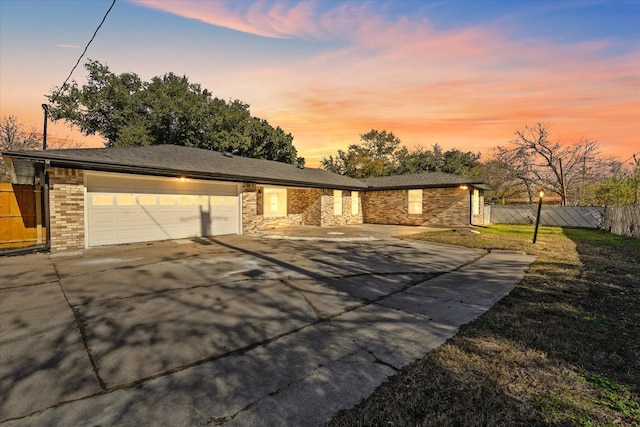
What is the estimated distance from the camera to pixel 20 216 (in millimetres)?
9688

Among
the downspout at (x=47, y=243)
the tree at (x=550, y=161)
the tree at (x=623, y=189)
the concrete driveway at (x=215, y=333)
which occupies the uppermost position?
the tree at (x=550, y=161)

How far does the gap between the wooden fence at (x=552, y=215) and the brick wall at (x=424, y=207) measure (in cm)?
787

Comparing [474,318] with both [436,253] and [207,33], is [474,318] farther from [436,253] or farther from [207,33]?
[207,33]

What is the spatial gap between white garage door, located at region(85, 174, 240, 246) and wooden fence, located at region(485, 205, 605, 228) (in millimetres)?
21966

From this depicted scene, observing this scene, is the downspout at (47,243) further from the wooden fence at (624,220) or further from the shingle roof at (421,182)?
the wooden fence at (624,220)

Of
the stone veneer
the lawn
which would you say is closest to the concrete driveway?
the lawn

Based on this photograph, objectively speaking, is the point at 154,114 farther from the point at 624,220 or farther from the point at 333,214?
the point at 624,220

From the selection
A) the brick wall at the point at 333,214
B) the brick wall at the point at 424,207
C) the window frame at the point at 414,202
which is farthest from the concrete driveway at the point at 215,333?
the window frame at the point at 414,202

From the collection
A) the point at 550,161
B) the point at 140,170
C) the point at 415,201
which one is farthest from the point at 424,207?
the point at 550,161

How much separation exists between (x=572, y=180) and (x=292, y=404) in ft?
140

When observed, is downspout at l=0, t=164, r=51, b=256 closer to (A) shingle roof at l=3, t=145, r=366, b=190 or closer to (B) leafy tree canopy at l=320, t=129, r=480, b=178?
(A) shingle roof at l=3, t=145, r=366, b=190

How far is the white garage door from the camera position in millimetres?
10078

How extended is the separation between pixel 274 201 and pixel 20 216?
11.3 meters

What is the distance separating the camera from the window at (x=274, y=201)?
17750 mm
